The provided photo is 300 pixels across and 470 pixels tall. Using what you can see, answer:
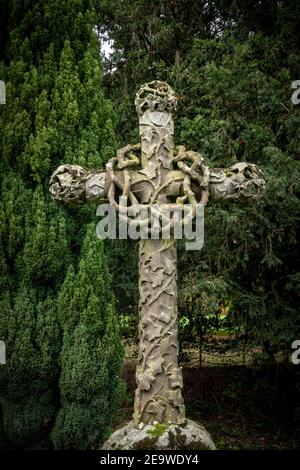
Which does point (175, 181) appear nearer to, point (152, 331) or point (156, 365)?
point (152, 331)

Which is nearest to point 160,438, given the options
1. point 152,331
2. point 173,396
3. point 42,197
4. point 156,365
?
point 173,396

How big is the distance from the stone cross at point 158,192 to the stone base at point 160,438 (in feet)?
0.27

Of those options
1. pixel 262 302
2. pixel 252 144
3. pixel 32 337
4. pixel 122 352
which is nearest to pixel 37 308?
pixel 32 337

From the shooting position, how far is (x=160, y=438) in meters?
2.62

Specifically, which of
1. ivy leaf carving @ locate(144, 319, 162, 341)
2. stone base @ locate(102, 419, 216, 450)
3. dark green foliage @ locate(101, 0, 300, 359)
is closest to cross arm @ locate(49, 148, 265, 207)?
ivy leaf carving @ locate(144, 319, 162, 341)

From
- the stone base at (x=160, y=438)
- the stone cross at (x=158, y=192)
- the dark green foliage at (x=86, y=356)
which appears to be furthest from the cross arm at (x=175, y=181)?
the dark green foliage at (x=86, y=356)

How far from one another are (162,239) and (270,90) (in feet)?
11.7

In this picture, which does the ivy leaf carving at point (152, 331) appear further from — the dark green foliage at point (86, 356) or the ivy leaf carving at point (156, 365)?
the dark green foliage at point (86, 356)

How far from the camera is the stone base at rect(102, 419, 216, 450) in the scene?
2.61m

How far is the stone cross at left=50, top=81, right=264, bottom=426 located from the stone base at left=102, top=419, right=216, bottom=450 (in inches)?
3.3

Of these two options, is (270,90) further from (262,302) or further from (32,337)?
(32,337)

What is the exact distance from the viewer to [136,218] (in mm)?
2885

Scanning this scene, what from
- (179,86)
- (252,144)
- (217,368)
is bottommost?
(217,368)

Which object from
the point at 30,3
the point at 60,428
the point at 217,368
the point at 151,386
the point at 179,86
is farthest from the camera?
the point at 217,368
